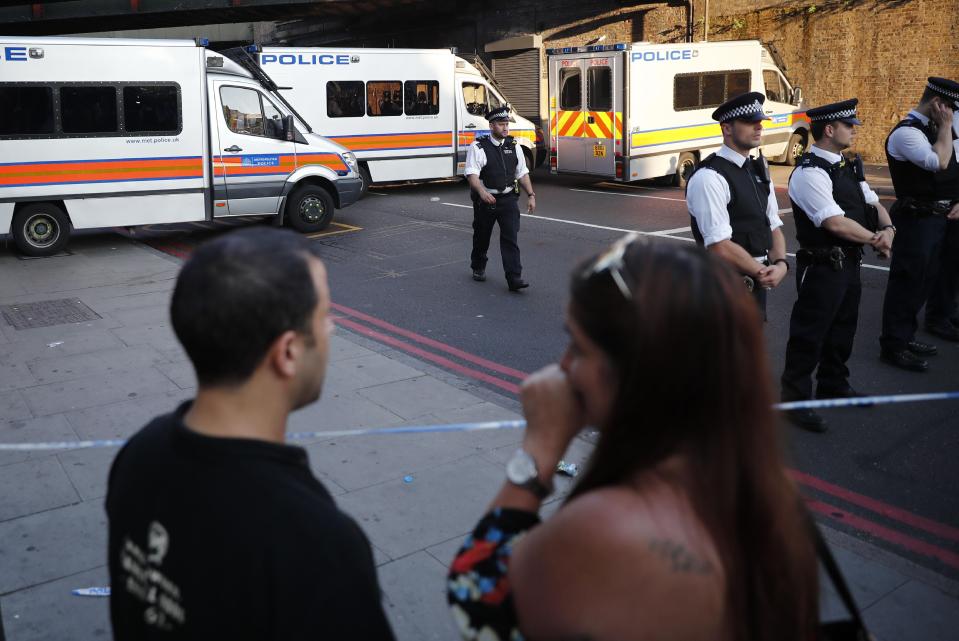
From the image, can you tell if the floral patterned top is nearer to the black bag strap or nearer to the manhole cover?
the black bag strap

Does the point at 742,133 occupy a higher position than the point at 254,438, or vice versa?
the point at 742,133

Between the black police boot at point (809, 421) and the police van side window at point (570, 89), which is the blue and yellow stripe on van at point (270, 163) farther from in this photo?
the black police boot at point (809, 421)

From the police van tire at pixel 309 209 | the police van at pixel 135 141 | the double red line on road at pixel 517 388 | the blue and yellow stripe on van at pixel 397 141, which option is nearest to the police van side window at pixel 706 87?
the blue and yellow stripe on van at pixel 397 141

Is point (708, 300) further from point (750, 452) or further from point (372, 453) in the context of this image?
point (372, 453)

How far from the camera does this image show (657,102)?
689 inches

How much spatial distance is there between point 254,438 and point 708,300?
0.83 m

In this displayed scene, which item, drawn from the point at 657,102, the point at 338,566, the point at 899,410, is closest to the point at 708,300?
the point at 338,566

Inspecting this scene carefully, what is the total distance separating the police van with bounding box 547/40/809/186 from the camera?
17219mm

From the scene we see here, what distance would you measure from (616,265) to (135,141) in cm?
1238

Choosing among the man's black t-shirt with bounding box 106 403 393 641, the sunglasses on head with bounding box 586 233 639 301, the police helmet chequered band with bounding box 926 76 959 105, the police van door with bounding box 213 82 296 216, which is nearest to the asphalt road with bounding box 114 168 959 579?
the sunglasses on head with bounding box 586 233 639 301

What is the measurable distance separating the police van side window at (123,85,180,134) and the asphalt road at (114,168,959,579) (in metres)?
1.73

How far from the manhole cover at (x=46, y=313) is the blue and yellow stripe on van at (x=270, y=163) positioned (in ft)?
13.2

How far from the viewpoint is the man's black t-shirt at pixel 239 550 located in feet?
Result: 4.73

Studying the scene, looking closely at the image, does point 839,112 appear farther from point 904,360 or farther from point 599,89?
point 599,89
